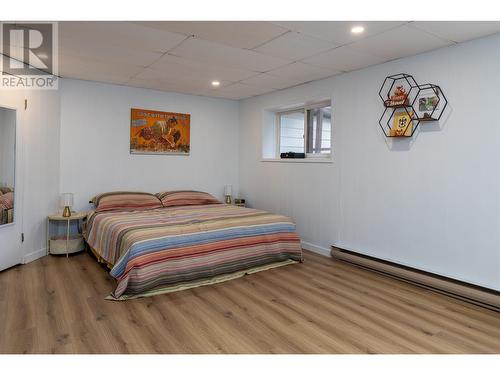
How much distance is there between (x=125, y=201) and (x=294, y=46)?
288cm

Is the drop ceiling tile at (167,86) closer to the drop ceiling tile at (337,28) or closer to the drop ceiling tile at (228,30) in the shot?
the drop ceiling tile at (228,30)

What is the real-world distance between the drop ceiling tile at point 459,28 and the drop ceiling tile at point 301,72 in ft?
4.37

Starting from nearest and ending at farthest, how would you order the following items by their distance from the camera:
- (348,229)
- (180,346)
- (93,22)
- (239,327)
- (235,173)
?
(180,346), (239,327), (93,22), (348,229), (235,173)

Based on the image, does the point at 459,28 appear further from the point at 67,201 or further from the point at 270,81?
the point at 67,201

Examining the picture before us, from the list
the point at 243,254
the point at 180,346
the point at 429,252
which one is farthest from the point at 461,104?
the point at 180,346

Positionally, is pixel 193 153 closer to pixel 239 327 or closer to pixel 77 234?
pixel 77 234

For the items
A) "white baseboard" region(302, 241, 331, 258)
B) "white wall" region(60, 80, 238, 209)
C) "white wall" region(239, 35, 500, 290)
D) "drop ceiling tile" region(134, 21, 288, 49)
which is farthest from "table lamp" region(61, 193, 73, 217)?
"white baseboard" region(302, 241, 331, 258)

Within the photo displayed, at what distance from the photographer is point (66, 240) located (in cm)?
423

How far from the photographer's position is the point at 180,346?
2.16m

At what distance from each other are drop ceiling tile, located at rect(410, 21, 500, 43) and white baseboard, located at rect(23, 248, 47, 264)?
4.54m

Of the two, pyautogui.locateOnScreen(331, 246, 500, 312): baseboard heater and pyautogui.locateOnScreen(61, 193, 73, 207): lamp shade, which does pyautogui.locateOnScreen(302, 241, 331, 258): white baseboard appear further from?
pyautogui.locateOnScreen(61, 193, 73, 207): lamp shade

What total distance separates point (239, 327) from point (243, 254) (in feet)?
3.99

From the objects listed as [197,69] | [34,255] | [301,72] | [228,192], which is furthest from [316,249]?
[34,255]

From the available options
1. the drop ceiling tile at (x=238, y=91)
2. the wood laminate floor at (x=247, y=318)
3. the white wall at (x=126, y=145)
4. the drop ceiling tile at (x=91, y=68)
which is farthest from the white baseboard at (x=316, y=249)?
the drop ceiling tile at (x=91, y=68)
